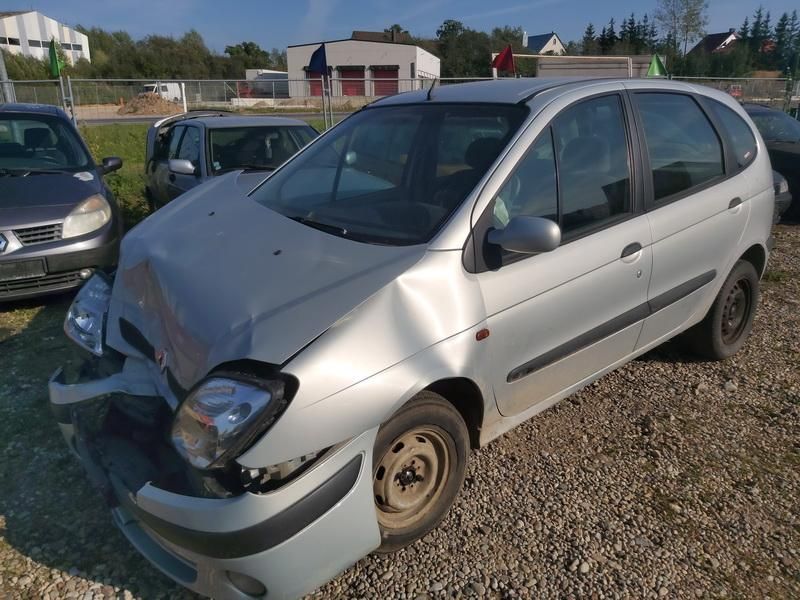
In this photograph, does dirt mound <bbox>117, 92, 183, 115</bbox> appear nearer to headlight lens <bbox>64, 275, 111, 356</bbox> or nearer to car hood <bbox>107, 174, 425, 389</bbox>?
headlight lens <bbox>64, 275, 111, 356</bbox>

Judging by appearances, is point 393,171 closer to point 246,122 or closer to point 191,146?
point 246,122

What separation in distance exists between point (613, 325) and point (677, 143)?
1211 mm

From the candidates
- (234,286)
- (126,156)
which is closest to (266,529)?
(234,286)

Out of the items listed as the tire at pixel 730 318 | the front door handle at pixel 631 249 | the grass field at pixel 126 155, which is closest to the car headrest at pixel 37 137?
the grass field at pixel 126 155

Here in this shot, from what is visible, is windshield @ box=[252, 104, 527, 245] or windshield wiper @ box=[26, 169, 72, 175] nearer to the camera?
windshield @ box=[252, 104, 527, 245]

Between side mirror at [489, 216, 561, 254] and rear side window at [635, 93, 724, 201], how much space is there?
48.1 inches

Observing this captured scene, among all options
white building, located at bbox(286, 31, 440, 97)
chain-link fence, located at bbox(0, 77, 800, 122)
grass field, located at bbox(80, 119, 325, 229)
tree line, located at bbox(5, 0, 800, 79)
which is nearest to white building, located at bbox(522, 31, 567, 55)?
tree line, located at bbox(5, 0, 800, 79)

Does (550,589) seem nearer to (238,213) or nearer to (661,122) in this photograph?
(238,213)

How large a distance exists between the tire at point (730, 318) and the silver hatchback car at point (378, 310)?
0.88 ft

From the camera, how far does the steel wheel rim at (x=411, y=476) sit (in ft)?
7.45

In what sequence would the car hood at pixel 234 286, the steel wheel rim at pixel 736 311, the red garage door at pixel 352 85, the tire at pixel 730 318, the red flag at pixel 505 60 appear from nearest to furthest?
the car hood at pixel 234 286 → the tire at pixel 730 318 → the steel wheel rim at pixel 736 311 → the red flag at pixel 505 60 → the red garage door at pixel 352 85

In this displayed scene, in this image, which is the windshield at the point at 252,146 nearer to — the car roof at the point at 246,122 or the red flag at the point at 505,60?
the car roof at the point at 246,122

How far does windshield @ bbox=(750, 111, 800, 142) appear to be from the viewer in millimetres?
8766

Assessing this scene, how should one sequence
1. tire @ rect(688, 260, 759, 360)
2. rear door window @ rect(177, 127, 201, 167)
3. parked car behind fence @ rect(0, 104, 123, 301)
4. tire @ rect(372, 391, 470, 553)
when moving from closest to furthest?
tire @ rect(372, 391, 470, 553) < tire @ rect(688, 260, 759, 360) < parked car behind fence @ rect(0, 104, 123, 301) < rear door window @ rect(177, 127, 201, 167)
